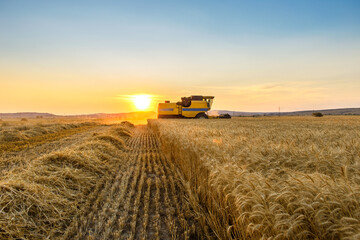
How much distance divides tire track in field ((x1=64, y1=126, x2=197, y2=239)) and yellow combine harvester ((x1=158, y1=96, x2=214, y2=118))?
24.6 m

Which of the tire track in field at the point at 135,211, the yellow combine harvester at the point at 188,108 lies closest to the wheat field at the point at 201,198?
the tire track in field at the point at 135,211

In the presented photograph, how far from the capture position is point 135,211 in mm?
3992

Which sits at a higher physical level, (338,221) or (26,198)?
(338,221)

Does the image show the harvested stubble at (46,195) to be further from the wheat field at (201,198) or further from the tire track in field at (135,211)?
the tire track in field at (135,211)

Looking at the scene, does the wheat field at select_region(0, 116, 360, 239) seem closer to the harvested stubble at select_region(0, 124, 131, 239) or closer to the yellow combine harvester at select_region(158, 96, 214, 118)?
the harvested stubble at select_region(0, 124, 131, 239)

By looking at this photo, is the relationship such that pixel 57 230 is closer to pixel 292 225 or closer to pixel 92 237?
pixel 92 237

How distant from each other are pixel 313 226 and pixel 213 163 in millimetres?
2035

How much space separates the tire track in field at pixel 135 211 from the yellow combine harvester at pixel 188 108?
24.6m

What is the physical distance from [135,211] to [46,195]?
1.75 meters

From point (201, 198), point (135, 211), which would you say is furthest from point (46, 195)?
point (201, 198)

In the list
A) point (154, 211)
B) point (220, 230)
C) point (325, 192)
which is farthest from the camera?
point (154, 211)

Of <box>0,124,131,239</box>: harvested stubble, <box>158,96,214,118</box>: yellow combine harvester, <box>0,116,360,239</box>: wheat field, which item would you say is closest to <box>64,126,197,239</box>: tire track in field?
<box>0,116,360,239</box>: wheat field

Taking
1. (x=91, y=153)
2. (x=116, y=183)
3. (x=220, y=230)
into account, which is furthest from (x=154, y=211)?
(x=91, y=153)

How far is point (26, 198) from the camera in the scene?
3.75 meters
